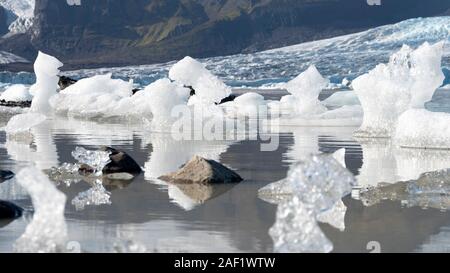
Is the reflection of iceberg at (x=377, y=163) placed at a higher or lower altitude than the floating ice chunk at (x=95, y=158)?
lower

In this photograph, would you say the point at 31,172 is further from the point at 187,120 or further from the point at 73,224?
the point at 187,120

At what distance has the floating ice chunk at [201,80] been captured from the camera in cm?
1726

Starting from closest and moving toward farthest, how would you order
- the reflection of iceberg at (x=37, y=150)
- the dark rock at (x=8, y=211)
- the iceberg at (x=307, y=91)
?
the dark rock at (x=8, y=211), the reflection of iceberg at (x=37, y=150), the iceberg at (x=307, y=91)

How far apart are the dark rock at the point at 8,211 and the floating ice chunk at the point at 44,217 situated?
5.58ft

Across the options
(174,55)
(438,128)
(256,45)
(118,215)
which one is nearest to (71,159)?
(118,215)

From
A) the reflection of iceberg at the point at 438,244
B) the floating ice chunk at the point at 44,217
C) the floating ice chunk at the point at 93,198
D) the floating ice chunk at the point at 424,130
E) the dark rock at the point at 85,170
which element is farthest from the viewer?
the floating ice chunk at the point at 424,130

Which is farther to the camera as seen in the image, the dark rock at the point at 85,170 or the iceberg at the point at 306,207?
the dark rock at the point at 85,170

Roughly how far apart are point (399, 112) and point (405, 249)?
10181 mm

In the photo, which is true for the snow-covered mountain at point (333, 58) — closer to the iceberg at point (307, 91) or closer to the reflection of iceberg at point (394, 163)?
the iceberg at point (307, 91)

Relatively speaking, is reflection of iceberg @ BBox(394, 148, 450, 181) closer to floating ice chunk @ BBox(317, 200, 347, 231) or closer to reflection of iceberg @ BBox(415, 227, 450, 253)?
floating ice chunk @ BBox(317, 200, 347, 231)

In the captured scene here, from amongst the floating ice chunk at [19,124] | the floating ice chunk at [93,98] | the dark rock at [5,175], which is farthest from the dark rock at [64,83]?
the dark rock at [5,175]

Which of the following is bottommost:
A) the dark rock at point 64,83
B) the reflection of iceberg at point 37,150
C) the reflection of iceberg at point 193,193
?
the reflection of iceberg at point 193,193

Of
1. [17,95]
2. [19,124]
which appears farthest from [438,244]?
[17,95]

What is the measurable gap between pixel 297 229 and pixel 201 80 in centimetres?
1207
